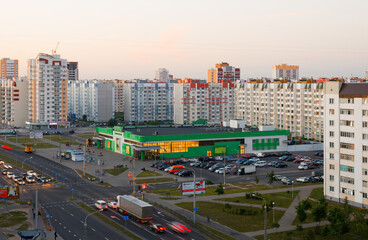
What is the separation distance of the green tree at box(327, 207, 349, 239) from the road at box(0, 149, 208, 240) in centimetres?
1484

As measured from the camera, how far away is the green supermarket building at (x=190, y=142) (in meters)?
120

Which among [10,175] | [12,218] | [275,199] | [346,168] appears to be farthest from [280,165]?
[12,218]

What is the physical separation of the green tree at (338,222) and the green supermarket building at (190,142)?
65447 millimetres

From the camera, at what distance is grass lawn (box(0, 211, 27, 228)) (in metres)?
62.4

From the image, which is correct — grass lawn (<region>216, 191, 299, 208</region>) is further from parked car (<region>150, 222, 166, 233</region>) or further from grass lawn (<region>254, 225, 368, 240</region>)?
parked car (<region>150, 222, 166, 233</region>)

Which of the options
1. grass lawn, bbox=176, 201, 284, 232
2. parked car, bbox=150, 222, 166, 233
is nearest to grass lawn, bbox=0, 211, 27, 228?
parked car, bbox=150, 222, 166, 233

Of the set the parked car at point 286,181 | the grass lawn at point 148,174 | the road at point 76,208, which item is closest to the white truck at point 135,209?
the road at point 76,208

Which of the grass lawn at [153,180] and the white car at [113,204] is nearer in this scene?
the white car at [113,204]

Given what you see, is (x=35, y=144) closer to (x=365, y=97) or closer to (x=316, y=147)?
(x=316, y=147)

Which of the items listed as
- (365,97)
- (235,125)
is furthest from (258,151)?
(365,97)

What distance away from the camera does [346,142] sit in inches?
2936

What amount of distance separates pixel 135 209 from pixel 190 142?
205 feet

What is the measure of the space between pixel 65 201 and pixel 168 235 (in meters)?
24.1

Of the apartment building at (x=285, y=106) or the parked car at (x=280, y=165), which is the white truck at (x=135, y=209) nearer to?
the parked car at (x=280, y=165)
